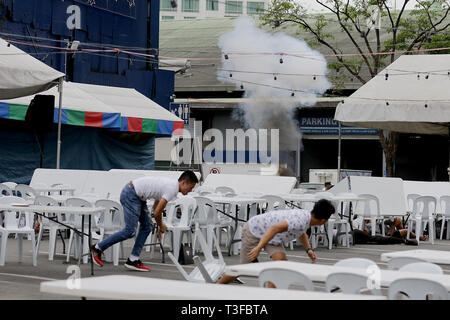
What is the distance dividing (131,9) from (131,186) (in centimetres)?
2087

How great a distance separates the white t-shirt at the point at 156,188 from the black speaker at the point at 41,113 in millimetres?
7213

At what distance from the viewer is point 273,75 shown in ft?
133

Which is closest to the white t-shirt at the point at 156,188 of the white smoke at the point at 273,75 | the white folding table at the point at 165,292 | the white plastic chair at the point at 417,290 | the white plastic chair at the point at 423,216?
the white folding table at the point at 165,292

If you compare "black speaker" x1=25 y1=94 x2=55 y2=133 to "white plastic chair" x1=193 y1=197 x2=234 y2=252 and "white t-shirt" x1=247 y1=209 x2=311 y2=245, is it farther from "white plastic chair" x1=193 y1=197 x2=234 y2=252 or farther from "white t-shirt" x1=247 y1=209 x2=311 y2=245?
"white t-shirt" x1=247 y1=209 x2=311 y2=245

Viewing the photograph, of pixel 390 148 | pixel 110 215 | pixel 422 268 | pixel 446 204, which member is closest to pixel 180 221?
pixel 110 215

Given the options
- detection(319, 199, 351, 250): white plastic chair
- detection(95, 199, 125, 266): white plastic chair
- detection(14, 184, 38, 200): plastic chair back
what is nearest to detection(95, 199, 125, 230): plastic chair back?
detection(95, 199, 125, 266): white plastic chair

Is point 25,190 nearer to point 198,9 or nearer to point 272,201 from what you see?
point 272,201

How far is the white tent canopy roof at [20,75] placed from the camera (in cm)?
1727

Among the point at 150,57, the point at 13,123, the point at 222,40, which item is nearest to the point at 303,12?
the point at 150,57

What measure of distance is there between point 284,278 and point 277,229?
7.07 feet

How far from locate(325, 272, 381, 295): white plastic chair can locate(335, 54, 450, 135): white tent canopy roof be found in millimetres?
15761

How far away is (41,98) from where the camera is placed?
63.9 feet

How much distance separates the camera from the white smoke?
132ft
